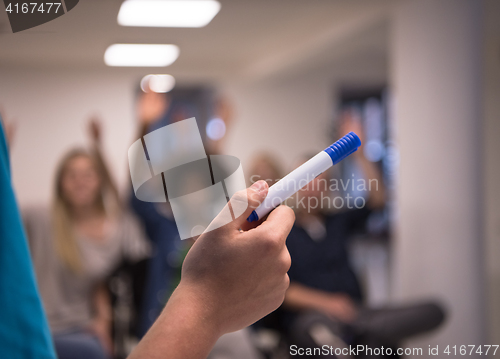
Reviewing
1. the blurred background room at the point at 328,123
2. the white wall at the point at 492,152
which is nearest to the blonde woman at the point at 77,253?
the blurred background room at the point at 328,123

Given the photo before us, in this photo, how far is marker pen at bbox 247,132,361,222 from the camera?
0.22m

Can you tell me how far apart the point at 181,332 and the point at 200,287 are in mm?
24

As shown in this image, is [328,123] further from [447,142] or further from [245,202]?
[245,202]

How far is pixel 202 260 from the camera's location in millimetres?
217

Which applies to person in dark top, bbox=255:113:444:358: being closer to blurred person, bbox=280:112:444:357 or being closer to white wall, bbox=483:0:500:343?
blurred person, bbox=280:112:444:357

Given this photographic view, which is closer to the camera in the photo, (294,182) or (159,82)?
(294,182)

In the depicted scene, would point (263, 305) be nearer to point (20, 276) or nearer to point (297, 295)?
point (20, 276)

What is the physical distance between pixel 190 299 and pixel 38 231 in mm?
689

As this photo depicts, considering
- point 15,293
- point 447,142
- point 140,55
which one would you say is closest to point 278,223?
point 15,293

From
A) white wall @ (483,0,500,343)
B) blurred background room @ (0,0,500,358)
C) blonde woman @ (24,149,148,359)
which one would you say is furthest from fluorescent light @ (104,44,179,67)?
white wall @ (483,0,500,343)

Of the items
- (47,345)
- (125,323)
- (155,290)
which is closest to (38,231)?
(125,323)

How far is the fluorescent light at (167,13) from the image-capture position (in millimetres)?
342

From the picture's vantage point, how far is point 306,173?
0.22m

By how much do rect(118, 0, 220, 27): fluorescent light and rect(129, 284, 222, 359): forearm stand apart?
24 cm
